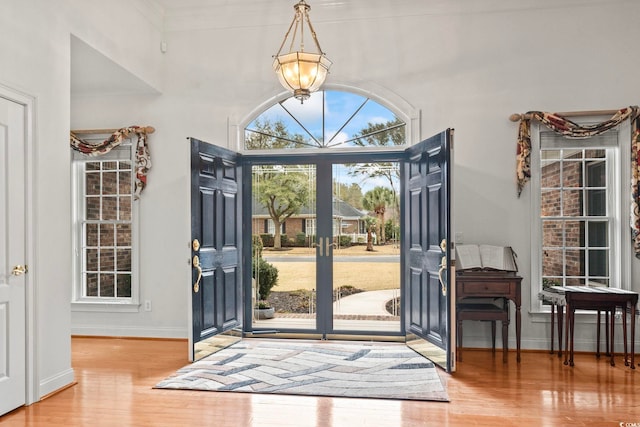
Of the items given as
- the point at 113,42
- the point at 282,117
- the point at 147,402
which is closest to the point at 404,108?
the point at 282,117

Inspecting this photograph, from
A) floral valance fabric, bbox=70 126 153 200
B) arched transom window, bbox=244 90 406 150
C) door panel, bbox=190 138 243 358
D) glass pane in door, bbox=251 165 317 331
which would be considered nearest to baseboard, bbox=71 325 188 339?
door panel, bbox=190 138 243 358

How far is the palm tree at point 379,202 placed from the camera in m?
5.62

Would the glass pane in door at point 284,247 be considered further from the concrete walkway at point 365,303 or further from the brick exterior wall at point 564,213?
the brick exterior wall at point 564,213

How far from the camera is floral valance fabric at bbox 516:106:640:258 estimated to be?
16.1 ft

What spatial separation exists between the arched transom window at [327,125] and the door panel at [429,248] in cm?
46

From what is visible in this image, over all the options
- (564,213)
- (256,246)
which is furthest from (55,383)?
(564,213)

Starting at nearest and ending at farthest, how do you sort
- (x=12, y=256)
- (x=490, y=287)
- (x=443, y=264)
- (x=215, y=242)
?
(x=12, y=256) → (x=443, y=264) → (x=490, y=287) → (x=215, y=242)

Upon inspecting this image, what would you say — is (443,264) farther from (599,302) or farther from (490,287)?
(599,302)

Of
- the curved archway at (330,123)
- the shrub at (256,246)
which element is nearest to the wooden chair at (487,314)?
the curved archway at (330,123)

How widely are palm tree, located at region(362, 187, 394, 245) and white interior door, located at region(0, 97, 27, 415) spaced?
3364 mm

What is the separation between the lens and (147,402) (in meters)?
3.66

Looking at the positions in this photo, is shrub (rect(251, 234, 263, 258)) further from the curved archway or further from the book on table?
the book on table

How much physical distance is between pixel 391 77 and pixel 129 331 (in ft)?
13.5

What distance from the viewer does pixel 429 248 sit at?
15.9ft
